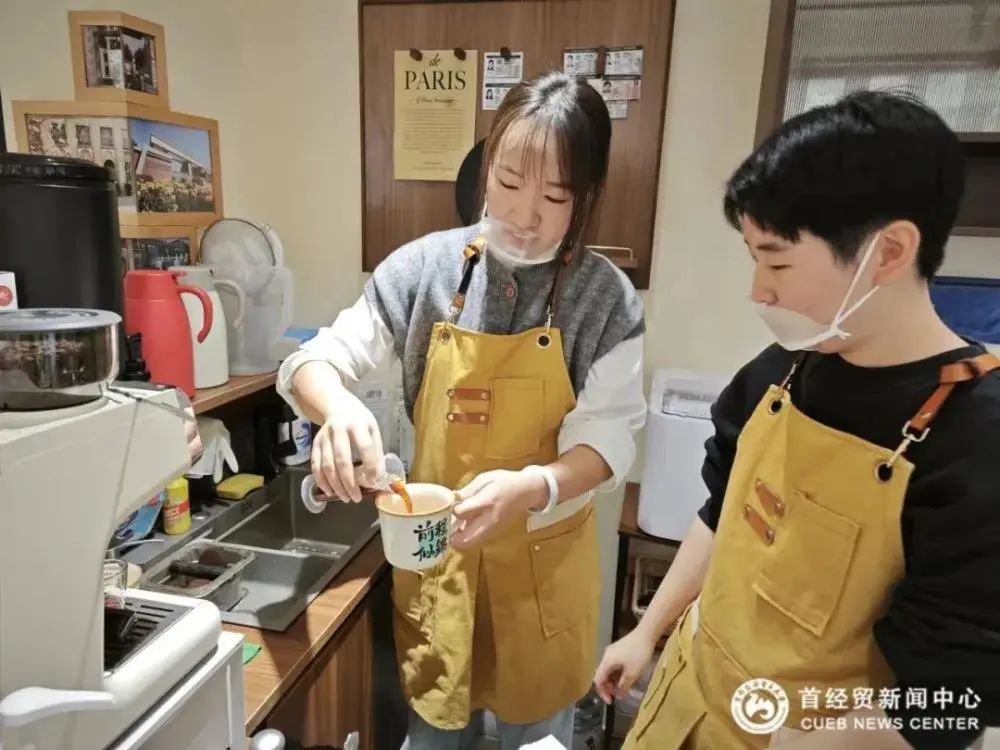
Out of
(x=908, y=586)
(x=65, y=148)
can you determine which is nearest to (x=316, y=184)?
(x=65, y=148)

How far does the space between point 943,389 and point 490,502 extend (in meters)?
0.58

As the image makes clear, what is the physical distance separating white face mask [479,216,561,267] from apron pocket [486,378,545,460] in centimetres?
20

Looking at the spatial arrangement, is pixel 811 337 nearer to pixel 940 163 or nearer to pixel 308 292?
pixel 940 163

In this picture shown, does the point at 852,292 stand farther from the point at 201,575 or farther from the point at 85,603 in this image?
the point at 201,575

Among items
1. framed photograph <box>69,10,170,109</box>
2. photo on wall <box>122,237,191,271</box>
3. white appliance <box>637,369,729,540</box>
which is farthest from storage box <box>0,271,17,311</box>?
white appliance <box>637,369,729,540</box>

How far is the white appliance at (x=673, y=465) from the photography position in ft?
5.03

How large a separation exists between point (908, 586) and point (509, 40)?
154 centimetres

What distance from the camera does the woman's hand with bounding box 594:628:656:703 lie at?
1003 millimetres

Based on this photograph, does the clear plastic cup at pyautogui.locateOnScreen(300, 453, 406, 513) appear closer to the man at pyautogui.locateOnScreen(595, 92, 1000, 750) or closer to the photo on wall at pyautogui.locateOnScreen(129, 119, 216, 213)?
the man at pyautogui.locateOnScreen(595, 92, 1000, 750)

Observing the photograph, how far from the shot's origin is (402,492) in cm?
94

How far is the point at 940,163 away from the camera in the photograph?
67 centimetres

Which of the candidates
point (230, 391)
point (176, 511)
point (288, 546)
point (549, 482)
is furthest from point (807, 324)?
point (288, 546)

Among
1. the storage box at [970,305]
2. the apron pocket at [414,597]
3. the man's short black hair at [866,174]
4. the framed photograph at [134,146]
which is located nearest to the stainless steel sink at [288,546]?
the apron pocket at [414,597]

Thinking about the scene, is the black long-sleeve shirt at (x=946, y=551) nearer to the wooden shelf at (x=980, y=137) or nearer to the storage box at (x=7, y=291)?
the wooden shelf at (x=980, y=137)
